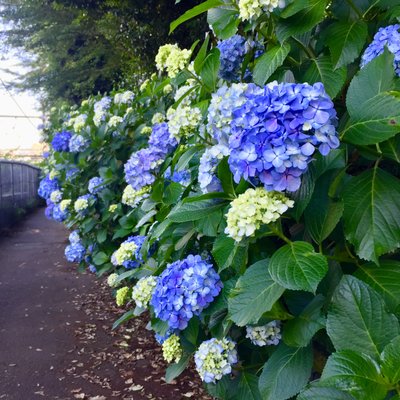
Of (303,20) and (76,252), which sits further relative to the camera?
(76,252)

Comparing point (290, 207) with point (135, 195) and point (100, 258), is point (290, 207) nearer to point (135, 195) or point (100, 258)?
point (135, 195)

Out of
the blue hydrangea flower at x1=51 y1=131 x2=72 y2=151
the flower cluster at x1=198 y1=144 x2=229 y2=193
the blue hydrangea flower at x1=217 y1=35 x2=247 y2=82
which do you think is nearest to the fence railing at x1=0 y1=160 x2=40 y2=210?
the blue hydrangea flower at x1=51 y1=131 x2=72 y2=151

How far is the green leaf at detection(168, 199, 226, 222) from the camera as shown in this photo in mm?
1289

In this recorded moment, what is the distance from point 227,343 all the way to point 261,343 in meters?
0.17

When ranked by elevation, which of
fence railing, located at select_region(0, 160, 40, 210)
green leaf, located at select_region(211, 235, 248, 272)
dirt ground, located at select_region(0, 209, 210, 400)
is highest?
green leaf, located at select_region(211, 235, 248, 272)

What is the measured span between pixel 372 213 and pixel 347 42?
0.46 meters

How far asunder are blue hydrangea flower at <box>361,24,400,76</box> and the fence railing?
10.9 metres

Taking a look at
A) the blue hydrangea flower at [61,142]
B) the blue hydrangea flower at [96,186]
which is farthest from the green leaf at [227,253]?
the blue hydrangea flower at [61,142]

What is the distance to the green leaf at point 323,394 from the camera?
924 millimetres

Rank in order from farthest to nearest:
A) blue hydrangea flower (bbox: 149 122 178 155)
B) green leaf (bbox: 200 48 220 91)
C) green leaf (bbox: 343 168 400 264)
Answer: blue hydrangea flower (bbox: 149 122 178 155)
green leaf (bbox: 200 48 220 91)
green leaf (bbox: 343 168 400 264)

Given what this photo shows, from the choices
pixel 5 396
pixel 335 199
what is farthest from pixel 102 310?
pixel 335 199

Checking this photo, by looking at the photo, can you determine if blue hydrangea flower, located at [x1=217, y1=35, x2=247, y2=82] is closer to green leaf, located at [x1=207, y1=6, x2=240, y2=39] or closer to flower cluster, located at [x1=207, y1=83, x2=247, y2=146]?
green leaf, located at [x1=207, y1=6, x2=240, y2=39]

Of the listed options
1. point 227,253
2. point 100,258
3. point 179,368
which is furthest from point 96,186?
point 227,253

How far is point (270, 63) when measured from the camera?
129 centimetres
